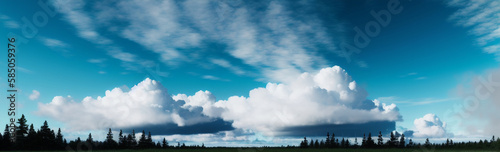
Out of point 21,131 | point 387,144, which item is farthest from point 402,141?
point 21,131

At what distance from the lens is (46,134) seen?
10188 cm

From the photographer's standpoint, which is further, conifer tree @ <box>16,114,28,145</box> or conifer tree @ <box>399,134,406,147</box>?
conifer tree @ <box>399,134,406,147</box>

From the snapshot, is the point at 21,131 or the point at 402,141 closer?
the point at 21,131

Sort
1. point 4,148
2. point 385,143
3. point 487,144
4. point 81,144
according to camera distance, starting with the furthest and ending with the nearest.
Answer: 1. point 487,144
2. point 385,143
3. point 81,144
4. point 4,148

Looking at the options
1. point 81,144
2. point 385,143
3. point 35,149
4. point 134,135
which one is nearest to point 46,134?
point 35,149

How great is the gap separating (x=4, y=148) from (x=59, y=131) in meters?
13.8

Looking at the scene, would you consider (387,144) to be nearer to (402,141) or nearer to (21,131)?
(402,141)

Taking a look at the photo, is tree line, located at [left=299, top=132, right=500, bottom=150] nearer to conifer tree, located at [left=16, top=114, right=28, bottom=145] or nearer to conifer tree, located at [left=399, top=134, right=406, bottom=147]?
conifer tree, located at [left=399, top=134, right=406, bottom=147]

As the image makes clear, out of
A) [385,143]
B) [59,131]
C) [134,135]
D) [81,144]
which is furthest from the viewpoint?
[385,143]

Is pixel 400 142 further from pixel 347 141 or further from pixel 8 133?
pixel 8 133

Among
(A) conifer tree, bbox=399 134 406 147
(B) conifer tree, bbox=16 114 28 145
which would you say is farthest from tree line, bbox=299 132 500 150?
(B) conifer tree, bbox=16 114 28 145

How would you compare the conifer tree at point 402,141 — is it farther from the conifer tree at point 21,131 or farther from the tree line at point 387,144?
the conifer tree at point 21,131

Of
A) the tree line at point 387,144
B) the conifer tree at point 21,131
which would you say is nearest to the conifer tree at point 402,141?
the tree line at point 387,144

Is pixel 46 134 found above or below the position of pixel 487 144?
above
